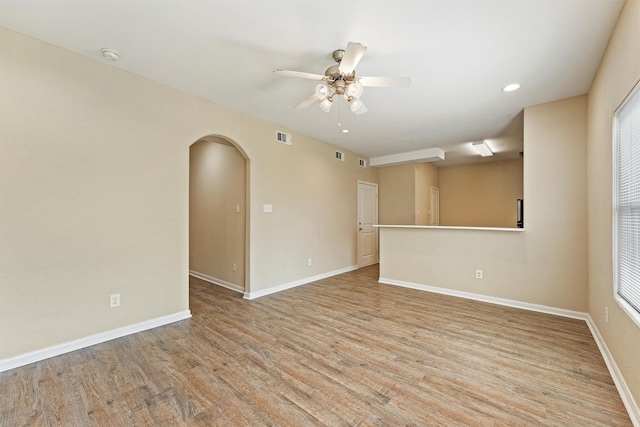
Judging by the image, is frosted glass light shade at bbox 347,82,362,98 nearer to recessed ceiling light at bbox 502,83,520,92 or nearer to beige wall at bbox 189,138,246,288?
recessed ceiling light at bbox 502,83,520,92

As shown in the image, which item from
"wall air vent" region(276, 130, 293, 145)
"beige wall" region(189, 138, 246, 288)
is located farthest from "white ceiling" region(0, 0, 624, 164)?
"beige wall" region(189, 138, 246, 288)

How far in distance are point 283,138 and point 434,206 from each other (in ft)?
17.3

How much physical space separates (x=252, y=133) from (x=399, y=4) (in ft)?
8.66

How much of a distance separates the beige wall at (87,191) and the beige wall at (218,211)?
79 cm

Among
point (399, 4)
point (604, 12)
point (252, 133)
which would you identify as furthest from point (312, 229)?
point (604, 12)

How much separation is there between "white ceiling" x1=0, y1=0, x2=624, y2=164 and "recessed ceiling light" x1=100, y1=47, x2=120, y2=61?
0.04 metres

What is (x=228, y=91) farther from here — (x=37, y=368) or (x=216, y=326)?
(x=37, y=368)

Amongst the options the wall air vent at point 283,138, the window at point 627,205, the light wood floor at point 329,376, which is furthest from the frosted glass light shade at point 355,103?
the light wood floor at point 329,376

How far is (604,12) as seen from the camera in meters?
1.87

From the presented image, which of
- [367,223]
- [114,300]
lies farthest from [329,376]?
[367,223]

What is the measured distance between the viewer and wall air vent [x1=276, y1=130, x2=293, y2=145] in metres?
4.37

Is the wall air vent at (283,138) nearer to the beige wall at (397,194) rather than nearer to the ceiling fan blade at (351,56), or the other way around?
the ceiling fan blade at (351,56)

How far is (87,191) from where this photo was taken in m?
2.52

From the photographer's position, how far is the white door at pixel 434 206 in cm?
754
